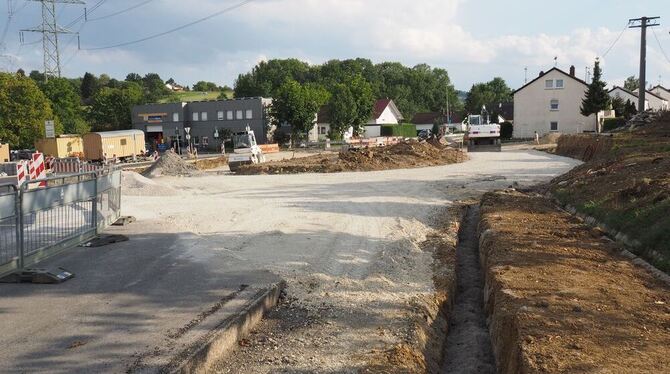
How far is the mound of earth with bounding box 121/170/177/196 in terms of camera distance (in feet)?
67.6

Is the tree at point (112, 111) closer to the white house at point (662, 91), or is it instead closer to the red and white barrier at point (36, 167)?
the red and white barrier at point (36, 167)

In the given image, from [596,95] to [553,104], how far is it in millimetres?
8580

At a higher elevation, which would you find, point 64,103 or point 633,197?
point 64,103

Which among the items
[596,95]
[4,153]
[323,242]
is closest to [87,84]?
[4,153]

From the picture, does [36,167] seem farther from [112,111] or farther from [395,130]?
[112,111]

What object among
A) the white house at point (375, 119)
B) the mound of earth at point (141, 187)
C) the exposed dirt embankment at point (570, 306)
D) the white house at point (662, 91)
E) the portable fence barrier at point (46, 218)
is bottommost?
the exposed dirt embankment at point (570, 306)

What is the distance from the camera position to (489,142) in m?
47.7

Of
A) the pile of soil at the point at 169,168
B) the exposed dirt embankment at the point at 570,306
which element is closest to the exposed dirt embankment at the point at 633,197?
the exposed dirt embankment at the point at 570,306

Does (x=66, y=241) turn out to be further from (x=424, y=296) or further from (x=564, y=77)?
(x=564, y=77)

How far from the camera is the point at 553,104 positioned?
69.7m

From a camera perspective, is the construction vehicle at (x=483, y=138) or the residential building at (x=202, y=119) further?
the residential building at (x=202, y=119)

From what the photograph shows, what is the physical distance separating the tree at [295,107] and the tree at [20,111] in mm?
27764

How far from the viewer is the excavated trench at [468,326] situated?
23.3 ft

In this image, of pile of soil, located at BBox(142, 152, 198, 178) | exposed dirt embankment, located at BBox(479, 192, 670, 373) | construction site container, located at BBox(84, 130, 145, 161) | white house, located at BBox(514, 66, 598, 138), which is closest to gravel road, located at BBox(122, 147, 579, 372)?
exposed dirt embankment, located at BBox(479, 192, 670, 373)
